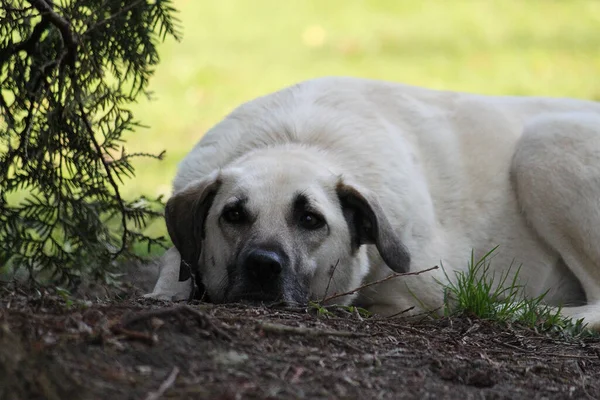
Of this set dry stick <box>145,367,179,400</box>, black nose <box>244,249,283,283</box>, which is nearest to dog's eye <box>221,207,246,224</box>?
black nose <box>244,249,283,283</box>

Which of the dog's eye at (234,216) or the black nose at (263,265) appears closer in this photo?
the black nose at (263,265)

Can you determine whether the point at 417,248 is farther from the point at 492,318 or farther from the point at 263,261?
the point at 263,261

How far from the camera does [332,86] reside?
6129 mm

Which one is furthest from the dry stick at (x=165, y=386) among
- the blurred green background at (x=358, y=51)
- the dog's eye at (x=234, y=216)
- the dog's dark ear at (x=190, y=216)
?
the blurred green background at (x=358, y=51)

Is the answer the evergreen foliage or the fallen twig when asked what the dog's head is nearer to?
the evergreen foliage

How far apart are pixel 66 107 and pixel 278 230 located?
4.21 feet

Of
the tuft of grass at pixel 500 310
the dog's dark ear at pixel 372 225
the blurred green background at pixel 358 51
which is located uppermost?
the blurred green background at pixel 358 51

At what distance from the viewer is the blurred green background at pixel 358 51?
45.9ft

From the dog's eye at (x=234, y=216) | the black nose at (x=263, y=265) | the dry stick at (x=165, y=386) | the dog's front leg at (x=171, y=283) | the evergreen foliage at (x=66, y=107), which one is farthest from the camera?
the dog's front leg at (x=171, y=283)

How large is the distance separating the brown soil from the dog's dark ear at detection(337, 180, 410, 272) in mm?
625

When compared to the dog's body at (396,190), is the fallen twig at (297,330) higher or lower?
lower

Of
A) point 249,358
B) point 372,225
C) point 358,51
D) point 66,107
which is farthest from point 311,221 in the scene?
point 358,51

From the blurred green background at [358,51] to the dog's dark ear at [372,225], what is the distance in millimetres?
6370

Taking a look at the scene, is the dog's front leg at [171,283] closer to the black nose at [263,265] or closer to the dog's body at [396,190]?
the dog's body at [396,190]
